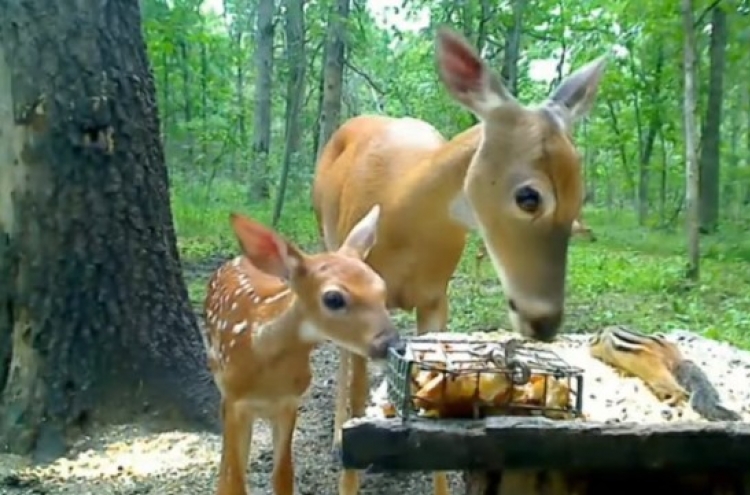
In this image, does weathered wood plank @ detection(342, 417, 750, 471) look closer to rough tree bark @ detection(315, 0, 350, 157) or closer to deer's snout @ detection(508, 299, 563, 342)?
deer's snout @ detection(508, 299, 563, 342)

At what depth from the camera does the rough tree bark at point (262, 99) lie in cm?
1200

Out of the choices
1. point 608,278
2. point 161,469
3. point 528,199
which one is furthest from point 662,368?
point 608,278

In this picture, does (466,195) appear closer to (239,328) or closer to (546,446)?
(239,328)

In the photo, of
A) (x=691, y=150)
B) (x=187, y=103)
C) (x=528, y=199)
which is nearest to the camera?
(x=528, y=199)

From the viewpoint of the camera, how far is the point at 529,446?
6.47 feet

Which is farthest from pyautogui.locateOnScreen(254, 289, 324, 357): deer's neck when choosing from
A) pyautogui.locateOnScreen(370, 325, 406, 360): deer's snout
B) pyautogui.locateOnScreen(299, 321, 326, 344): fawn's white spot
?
pyautogui.locateOnScreen(370, 325, 406, 360): deer's snout

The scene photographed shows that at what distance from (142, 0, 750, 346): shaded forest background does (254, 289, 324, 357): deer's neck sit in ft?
10.3

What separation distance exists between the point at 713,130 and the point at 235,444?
918 cm

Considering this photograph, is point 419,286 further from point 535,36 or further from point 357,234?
point 535,36

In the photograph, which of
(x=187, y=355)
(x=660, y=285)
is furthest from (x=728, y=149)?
(x=187, y=355)

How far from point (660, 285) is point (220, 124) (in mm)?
6073

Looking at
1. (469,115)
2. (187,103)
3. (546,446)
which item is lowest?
(546,446)

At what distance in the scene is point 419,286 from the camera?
11.9 ft

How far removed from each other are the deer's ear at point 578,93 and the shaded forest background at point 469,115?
281 cm
